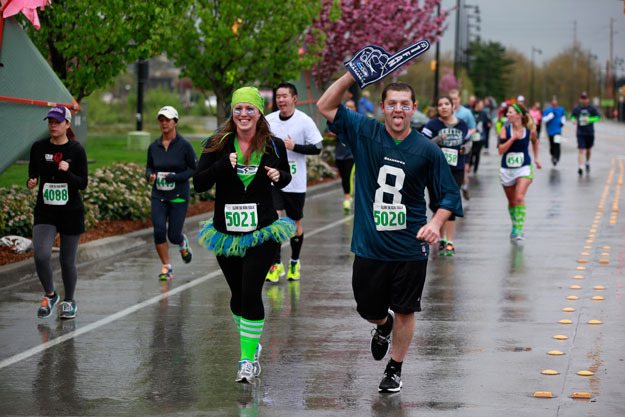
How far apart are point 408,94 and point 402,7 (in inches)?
1237

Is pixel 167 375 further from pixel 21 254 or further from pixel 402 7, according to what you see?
pixel 402 7

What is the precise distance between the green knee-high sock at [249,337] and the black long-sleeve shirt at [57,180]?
2823mm

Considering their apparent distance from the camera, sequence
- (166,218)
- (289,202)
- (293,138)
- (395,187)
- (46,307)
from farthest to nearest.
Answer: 1. (166,218)
2. (289,202)
3. (293,138)
4. (46,307)
5. (395,187)

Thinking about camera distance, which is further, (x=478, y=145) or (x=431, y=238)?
(x=478, y=145)

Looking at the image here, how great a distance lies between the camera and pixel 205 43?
2253cm

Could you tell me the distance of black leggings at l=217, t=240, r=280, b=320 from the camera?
7.98 meters

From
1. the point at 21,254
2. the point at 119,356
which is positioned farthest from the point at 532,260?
the point at 119,356

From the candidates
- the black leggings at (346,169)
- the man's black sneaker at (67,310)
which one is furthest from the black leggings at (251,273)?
the black leggings at (346,169)

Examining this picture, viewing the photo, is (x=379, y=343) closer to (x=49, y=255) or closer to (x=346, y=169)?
(x=49, y=255)

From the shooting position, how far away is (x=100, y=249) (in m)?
14.8

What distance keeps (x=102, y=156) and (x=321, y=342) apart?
21.0 metres

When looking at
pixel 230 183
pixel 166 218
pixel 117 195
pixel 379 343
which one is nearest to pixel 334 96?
pixel 230 183

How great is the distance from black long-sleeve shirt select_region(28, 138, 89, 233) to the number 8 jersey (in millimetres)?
3319

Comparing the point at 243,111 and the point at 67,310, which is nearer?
the point at 243,111
